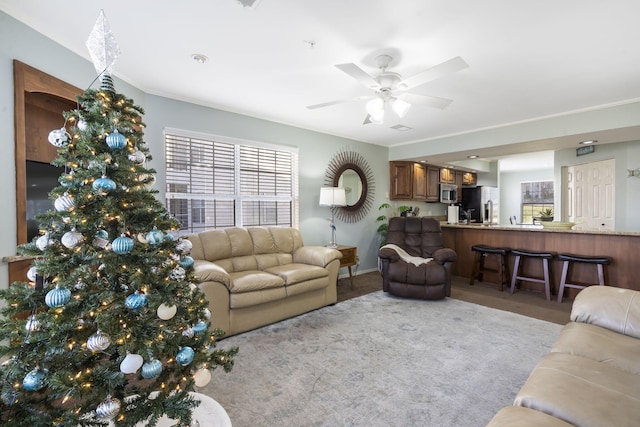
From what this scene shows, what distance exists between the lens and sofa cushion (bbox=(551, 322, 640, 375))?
1.42m

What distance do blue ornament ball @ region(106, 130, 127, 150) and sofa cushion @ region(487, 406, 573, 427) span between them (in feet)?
5.69

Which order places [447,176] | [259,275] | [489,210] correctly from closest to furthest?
[259,275]
[447,176]
[489,210]

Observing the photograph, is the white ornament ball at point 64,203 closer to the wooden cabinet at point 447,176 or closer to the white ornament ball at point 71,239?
the white ornament ball at point 71,239

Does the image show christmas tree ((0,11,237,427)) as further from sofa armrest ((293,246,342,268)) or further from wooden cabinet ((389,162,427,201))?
wooden cabinet ((389,162,427,201))

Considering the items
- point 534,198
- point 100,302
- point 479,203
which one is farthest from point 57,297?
point 534,198

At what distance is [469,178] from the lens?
25.4 feet

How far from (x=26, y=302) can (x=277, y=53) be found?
221 cm

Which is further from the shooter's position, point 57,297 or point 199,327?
point 199,327

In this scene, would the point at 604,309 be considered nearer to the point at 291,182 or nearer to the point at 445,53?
the point at 445,53

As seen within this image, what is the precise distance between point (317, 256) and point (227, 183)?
1550mm

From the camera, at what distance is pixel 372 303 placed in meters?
3.78

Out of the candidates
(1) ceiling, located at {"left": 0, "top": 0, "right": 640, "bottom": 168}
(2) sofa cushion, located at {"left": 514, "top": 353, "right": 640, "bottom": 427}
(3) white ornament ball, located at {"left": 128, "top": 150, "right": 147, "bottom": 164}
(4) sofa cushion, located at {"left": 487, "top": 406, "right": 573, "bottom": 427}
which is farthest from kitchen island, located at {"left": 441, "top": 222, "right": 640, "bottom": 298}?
(3) white ornament ball, located at {"left": 128, "top": 150, "right": 147, "bottom": 164}

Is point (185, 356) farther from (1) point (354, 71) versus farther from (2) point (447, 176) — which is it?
(2) point (447, 176)

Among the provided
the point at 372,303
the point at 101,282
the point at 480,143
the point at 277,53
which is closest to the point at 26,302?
the point at 101,282
